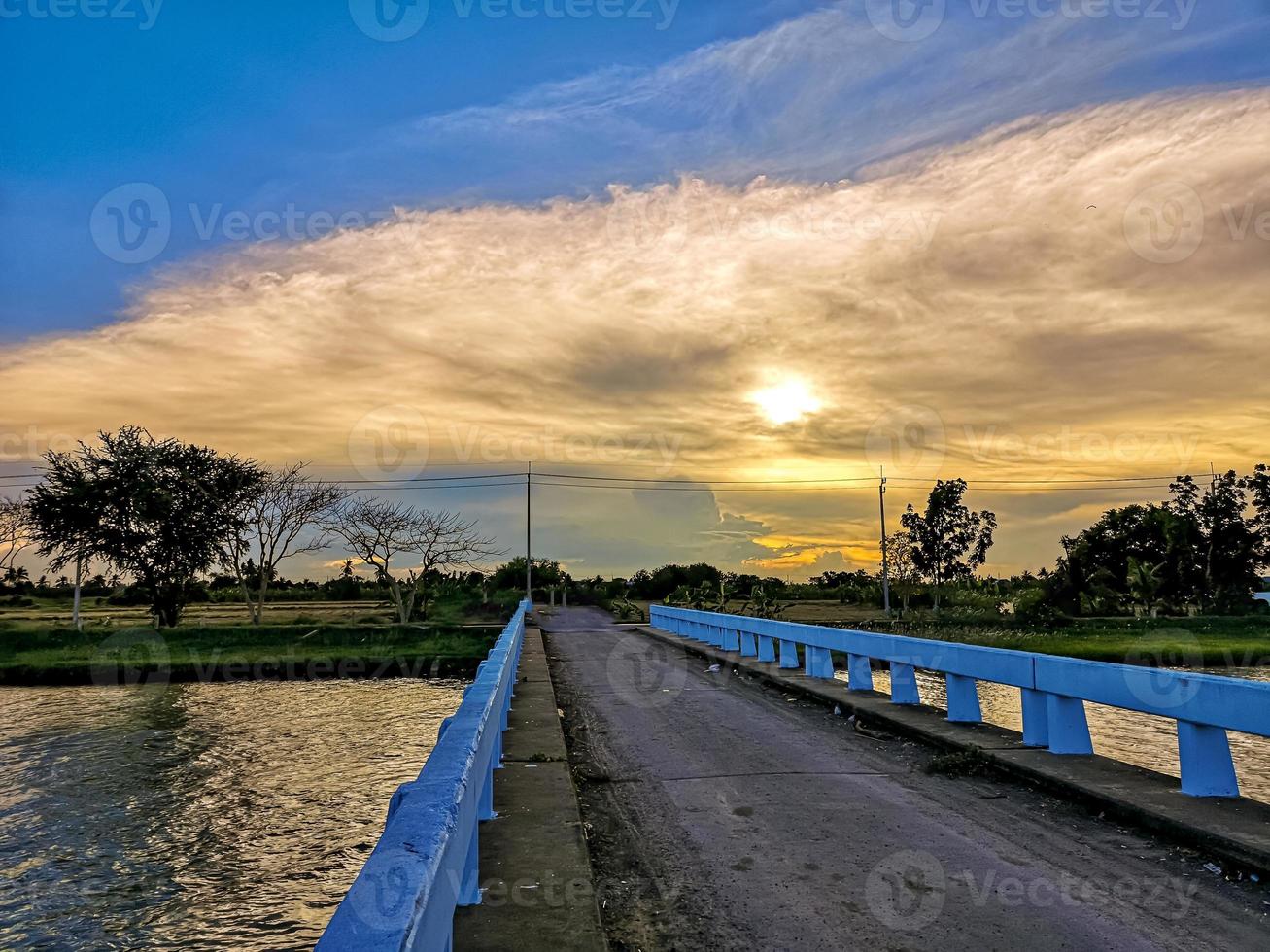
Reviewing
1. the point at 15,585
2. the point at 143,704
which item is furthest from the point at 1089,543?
the point at 15,585

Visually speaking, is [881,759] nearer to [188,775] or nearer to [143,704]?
[188,775]

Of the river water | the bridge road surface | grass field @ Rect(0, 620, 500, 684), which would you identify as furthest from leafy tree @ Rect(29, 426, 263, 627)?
the bridge road surface

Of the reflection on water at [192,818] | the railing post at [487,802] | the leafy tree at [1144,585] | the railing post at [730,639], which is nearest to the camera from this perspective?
the reflection on water at [192,818]

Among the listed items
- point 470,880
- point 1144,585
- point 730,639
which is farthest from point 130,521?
point 1144,585

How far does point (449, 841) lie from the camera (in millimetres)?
2857

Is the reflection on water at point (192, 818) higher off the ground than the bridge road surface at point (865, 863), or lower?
lower

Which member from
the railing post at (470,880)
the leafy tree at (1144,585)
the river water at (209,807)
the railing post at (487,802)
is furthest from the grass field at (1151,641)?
the leafy tree at (1144,585)

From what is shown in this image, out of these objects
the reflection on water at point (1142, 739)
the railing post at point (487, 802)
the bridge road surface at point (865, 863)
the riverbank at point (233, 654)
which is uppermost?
the railing post at point (487, 802)

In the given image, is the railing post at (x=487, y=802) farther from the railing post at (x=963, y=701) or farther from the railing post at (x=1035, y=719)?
the railing post at (x=963, y=701)

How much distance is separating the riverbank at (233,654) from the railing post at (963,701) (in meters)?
14.2

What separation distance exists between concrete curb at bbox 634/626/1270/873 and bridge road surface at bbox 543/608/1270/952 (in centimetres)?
15

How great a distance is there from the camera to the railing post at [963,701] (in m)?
9.30

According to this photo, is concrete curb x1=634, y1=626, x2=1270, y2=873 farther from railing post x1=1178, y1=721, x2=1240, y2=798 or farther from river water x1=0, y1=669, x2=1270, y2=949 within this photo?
river water x1=0, y1=669, x2=1270, y2=949

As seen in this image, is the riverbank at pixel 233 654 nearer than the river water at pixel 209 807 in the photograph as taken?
No
